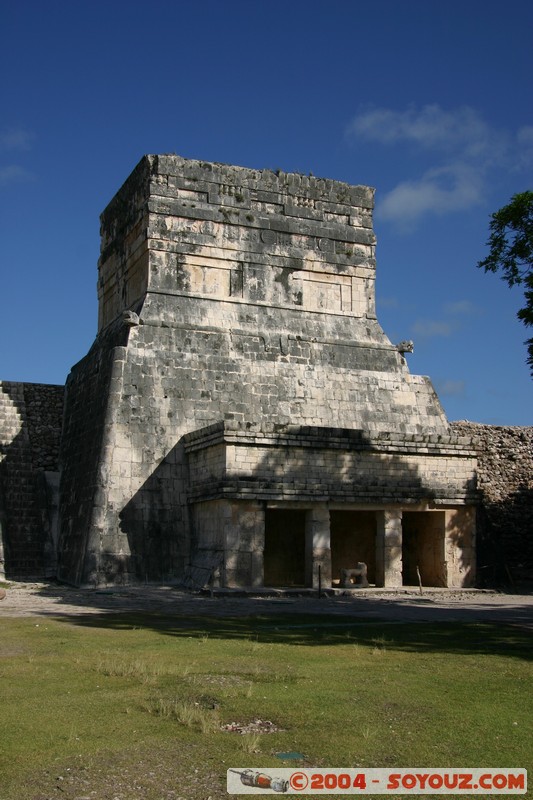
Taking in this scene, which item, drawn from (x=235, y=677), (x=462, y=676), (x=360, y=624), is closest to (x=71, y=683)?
(x=235, y=677)

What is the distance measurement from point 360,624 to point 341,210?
14.2 metres

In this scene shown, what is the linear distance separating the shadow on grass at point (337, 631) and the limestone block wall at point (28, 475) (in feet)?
27.0

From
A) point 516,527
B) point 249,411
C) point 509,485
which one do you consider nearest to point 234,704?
point 249,411

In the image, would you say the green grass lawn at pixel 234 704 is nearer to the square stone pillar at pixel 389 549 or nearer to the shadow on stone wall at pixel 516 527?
the square stone pillar at pixel 389 549

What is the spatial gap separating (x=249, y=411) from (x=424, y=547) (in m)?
5.31

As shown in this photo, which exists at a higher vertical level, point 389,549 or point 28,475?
point 28,475

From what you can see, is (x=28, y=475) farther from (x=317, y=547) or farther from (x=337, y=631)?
(x=337, y=631)

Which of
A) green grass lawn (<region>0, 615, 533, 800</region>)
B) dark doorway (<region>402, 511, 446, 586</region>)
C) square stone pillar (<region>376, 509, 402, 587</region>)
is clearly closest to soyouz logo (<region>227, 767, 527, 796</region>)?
green grass lawn (<region>0, 615, 533, 800</region>)

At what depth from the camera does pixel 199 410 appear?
20750mm

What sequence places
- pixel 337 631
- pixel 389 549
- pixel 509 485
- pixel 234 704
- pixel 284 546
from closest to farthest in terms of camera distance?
pixel 234 704 → pixel 337 631 → pixel 389 549 → pixel 284 546 → pixel 509 485

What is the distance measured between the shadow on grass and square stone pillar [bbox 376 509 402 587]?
5.49 metres

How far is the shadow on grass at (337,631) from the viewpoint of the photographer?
10734 mm

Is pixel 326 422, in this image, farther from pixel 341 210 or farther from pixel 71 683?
pixel 71 683

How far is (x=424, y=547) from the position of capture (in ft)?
68.7
